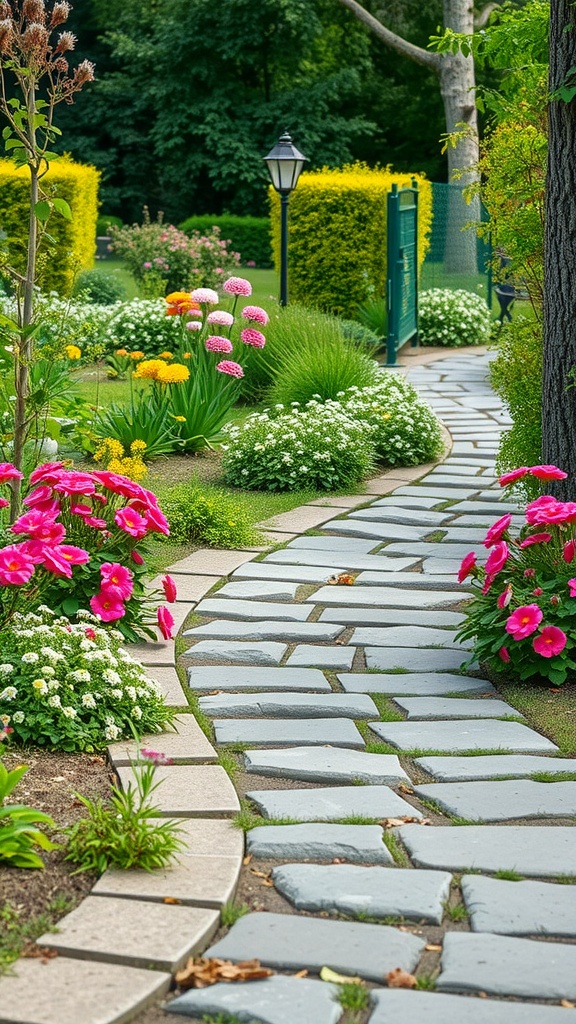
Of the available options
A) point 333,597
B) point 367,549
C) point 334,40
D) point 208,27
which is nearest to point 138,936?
point 333,597

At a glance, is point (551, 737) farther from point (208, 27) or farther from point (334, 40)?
point (334, 40)

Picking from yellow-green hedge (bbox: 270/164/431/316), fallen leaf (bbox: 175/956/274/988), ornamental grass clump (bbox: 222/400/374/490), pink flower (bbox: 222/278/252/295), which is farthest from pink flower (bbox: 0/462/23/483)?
yellow-green hedge (bbox: 270/164/431/316)

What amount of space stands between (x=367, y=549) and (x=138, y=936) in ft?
12.2

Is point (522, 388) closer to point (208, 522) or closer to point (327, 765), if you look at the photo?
point (208, 522)

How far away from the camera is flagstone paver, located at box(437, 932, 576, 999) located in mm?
2385

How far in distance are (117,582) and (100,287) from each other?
11.9 m

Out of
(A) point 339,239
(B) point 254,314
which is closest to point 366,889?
(B) point 254,314

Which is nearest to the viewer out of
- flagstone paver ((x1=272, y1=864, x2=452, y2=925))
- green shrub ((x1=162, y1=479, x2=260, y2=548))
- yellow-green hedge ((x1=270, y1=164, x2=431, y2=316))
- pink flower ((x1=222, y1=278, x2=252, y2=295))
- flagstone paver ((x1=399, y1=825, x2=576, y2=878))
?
flagstone paver ((x1=272, y1=864, x2=452, y2=925))

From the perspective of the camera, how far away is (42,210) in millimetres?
4406

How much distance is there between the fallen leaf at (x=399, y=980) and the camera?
2.38m

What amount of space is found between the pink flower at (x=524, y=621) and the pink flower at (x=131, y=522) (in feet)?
4.25

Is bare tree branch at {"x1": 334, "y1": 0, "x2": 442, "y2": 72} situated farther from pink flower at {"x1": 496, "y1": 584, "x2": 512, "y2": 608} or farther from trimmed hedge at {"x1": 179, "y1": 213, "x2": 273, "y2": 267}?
pink flower at {"x1": 496, "y1": 584, "x2": 512, "y2": 608}

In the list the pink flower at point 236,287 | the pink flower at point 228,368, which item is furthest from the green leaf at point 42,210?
the pink flower at point 236,287

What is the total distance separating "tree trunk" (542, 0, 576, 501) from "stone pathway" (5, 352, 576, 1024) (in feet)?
2.75
